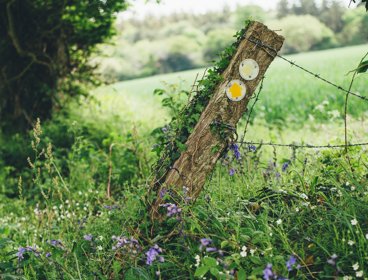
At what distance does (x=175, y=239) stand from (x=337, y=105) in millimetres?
9335

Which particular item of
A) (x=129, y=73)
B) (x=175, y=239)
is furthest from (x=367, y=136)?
(x=129, y=73)

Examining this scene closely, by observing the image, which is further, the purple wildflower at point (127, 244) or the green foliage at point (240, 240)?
the purple wildflower at point (127, 244)

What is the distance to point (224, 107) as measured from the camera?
3385mm

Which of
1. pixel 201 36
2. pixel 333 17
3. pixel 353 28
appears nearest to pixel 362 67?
pixel 201 36

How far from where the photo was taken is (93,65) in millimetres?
10164

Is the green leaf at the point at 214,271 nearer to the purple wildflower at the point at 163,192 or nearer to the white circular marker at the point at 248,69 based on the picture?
the purple wildflower at the point at 163,192

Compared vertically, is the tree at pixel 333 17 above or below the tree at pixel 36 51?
above

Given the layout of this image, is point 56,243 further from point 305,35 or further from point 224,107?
point 305,35

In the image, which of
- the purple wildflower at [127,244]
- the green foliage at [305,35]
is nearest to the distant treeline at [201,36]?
the green foliage at [305,35]

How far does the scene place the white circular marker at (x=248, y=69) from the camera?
337cm

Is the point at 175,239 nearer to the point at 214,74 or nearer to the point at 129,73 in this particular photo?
the point at 214,74

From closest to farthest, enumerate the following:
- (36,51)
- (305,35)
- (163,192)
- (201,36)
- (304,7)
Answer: (163,192) → (36,51) → (305,35) → (201,36) → (304,7)

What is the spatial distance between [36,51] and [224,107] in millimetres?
6204

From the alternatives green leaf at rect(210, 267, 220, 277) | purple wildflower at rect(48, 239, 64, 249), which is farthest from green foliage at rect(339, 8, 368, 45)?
green leaf at rect(210, 267, 220, 277)
